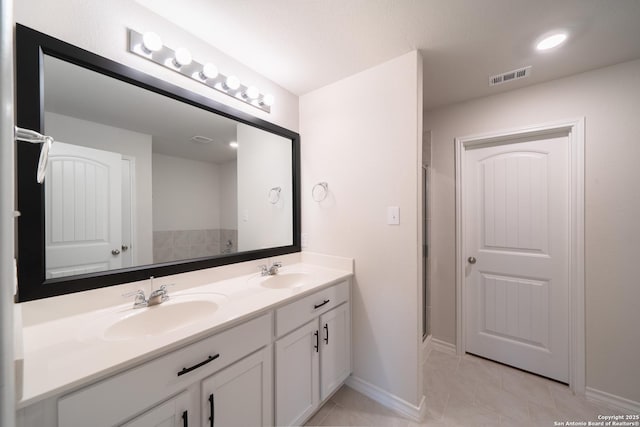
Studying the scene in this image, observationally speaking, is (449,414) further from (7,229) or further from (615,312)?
(7,229)

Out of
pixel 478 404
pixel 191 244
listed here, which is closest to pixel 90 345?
pixel 191 244

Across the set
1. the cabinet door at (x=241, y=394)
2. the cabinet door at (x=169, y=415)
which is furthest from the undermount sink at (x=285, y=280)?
the cabinet door at (x=169, y=415)

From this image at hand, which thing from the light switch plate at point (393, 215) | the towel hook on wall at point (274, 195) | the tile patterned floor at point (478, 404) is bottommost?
the tile patterned floor at point (478, 404)

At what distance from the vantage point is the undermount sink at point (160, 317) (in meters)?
1.00

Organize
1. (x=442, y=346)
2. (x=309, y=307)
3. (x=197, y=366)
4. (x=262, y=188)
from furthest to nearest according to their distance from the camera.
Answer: (x=442, y=346) → (x=262, y=188) → (x=309, y=307) → (x=197, y=366)

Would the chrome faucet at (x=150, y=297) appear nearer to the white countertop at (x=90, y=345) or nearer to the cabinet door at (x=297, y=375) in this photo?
the white countertop at (x=90, y=345)

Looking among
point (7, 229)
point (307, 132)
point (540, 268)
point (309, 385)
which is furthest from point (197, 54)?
point (540, 268)

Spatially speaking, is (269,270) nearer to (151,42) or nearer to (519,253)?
(151,42)

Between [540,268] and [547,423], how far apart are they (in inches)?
40.3

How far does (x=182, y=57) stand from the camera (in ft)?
4.28

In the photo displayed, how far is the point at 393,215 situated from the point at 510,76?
1.39m

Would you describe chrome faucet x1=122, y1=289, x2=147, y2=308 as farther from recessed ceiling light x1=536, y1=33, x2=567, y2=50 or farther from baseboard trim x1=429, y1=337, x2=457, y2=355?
recessed ceiling light x1=536, y1=33, x2=567, y2=50

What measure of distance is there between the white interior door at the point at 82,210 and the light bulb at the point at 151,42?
22.4 inches

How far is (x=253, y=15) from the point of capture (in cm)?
127
